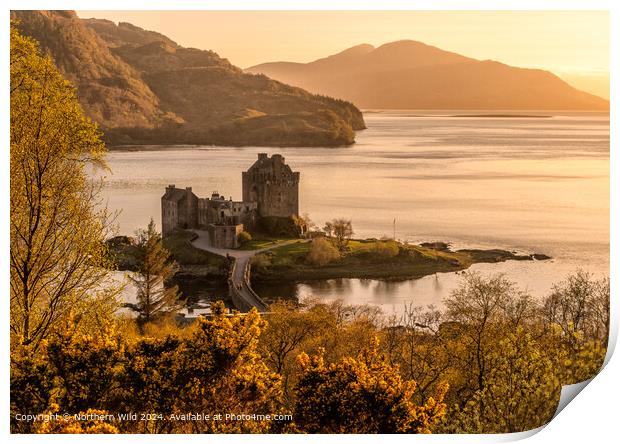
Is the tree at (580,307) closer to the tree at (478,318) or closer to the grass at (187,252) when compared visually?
the tree at (478,318)

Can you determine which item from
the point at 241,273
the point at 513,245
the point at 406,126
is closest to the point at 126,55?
the point at 241,273

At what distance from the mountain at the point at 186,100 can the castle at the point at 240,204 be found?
0.36 meters

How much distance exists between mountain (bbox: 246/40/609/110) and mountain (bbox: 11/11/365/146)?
23cm

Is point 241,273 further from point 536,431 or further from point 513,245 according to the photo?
point 536,431

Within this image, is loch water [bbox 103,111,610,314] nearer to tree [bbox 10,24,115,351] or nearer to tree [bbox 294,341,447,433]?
tree [bbox 10,24,115,351]

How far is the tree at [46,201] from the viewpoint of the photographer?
7.82 metres

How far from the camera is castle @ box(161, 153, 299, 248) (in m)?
9.73

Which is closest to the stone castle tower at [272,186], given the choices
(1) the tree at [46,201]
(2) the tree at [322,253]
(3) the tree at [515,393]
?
(2) the tree at [322,253]

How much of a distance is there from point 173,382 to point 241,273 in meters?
2.55

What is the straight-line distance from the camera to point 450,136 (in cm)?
1039

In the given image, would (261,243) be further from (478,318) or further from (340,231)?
(478,318)

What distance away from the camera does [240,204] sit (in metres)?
9.84

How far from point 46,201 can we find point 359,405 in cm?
352

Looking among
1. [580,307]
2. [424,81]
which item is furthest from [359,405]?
[424,81]
